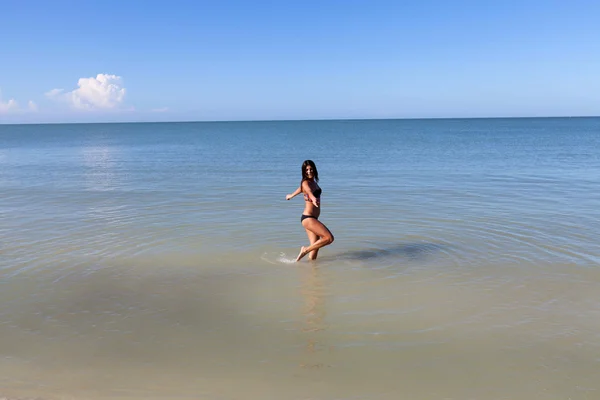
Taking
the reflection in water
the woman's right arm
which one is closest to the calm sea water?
the reflection in water

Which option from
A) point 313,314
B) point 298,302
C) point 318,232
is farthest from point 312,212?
point 313,314

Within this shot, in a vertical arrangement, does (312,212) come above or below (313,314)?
above

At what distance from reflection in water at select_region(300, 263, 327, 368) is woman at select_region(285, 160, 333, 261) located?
0.39 meters

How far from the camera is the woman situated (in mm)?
10336

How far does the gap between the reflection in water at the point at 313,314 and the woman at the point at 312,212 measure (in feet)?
1.29

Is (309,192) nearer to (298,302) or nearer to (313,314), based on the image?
(298,302)

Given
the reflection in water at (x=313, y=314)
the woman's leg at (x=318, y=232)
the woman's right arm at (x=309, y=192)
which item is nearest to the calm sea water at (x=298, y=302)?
the reflection in water at (x=313, y=314)

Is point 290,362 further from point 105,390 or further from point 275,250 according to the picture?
point 275,250

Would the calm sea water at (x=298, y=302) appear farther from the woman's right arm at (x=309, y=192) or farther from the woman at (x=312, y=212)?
the woman's right arm at (x=309, y=192)

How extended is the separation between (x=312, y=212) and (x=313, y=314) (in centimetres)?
307

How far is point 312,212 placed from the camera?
34.9ft

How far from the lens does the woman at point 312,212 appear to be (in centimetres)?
1034

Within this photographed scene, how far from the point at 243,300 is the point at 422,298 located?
2880mm

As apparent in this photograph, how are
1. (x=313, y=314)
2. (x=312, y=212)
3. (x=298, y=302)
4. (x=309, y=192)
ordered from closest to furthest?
(x=313, y=314)
(x=298, y=302)
(x=309, y=192)
(x=312, y=212)
